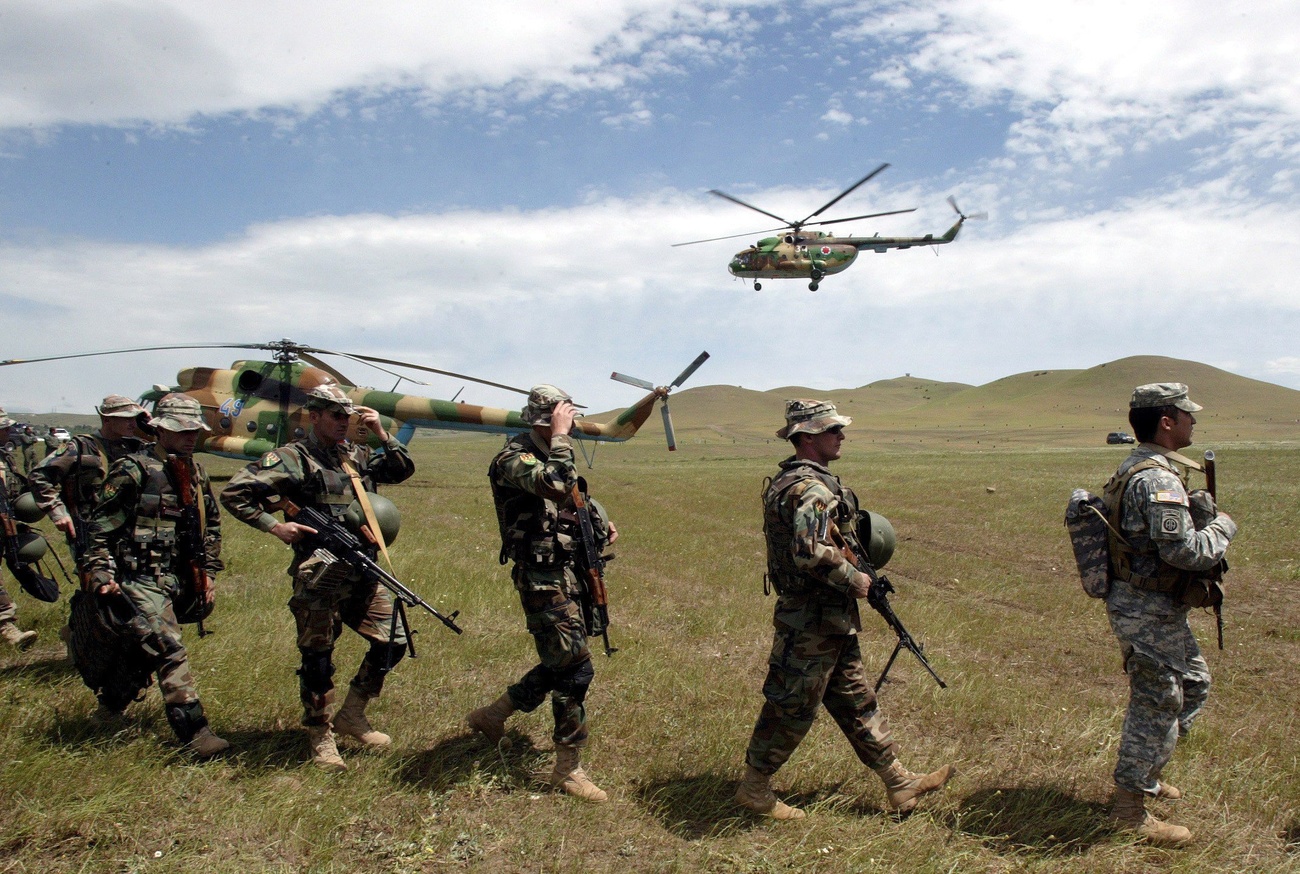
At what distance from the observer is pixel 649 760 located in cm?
504

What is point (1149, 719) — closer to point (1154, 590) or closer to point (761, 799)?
point (1154, 590)

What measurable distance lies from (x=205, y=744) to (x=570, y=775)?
2.20 metres

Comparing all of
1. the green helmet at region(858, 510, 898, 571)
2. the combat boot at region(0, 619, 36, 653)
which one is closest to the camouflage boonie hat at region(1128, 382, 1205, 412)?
the green helmet at region(858, 510, 898, 571)

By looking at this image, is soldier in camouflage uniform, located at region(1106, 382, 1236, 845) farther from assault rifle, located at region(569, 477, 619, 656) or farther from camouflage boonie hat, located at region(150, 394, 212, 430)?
camouflage boonie hat, located at region(150, 394, 212, 430)

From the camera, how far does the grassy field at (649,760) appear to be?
12.9 ft

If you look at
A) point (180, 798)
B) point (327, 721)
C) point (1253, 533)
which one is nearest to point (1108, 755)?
point (327, 721)

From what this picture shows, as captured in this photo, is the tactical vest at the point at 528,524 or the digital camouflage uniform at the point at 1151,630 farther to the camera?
the tactical vest at the point at 528,524

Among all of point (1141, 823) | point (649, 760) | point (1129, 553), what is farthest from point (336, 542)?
point (1141, 823)

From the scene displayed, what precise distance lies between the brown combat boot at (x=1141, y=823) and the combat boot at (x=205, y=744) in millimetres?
5064

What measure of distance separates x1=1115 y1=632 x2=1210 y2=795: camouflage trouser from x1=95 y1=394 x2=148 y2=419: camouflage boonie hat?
713 cm

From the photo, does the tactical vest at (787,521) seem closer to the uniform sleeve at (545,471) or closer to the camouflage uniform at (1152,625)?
the uniform sleeve at (545,471)

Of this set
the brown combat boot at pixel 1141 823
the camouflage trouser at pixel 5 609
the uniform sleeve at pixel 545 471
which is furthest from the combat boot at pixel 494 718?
the camouflage trouser at pixel 5 609

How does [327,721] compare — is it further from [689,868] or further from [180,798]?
[689,868]

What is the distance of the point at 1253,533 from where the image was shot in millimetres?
13914
